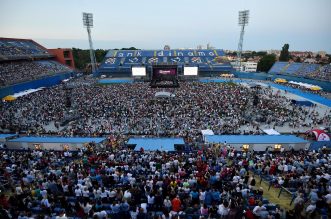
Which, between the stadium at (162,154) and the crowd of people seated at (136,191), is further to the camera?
the stadium at (162,154)

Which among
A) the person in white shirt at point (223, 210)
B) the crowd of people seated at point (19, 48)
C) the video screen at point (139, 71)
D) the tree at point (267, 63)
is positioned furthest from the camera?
the tree at point (267, 63)

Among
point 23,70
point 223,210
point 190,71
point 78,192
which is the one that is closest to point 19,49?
point 23,70

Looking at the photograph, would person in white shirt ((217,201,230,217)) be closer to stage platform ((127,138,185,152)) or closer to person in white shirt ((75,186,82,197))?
person in white shirt ((75,186,82,197))

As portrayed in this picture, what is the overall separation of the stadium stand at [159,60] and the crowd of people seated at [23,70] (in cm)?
1235

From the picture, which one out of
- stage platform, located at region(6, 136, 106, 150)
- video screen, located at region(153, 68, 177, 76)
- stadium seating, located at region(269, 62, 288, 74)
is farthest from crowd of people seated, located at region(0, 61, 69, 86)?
stadium seating, located at region(269, 62, 288, 74)

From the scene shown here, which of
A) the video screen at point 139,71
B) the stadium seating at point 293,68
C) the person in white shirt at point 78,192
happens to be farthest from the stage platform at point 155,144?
the stadium seating at point 293,68

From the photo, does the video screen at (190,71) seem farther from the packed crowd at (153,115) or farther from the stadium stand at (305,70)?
the stadium stand at (305,70)

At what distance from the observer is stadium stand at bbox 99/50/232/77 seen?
59406mm

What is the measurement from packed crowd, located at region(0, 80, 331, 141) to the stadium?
123 millimetres

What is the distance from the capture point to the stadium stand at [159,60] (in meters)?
59.4

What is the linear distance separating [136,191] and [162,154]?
527cm

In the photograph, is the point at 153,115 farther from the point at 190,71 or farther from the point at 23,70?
the point at 23,70

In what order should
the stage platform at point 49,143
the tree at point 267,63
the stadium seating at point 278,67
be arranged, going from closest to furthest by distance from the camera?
the stage platform at point 49,143 → the stadium seating at point 278,67 → the tree at point 267,63

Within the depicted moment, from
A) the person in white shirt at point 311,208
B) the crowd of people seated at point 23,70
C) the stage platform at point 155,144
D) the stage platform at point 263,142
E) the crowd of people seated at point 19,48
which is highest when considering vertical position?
the crowd of people seated at point 19,48
